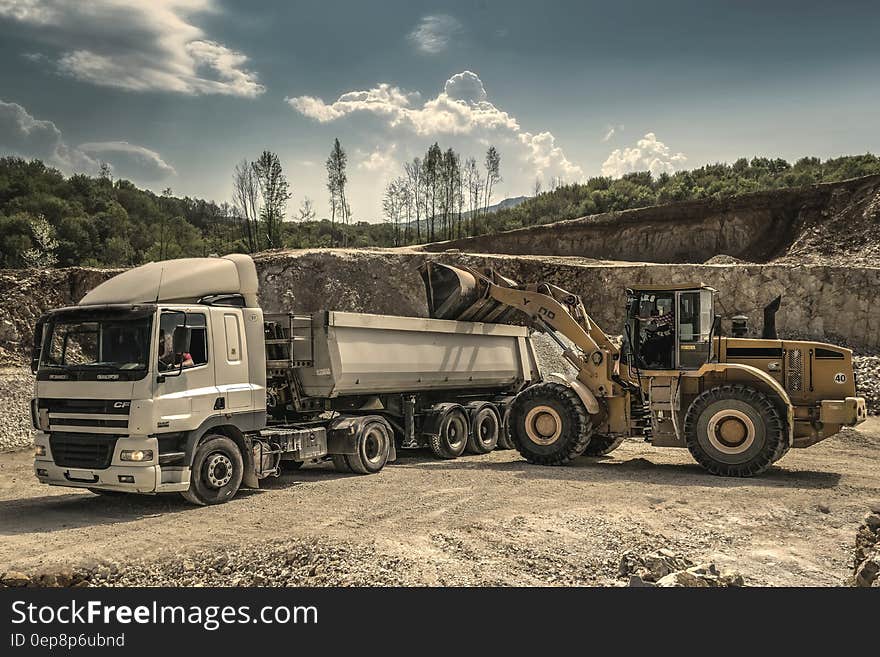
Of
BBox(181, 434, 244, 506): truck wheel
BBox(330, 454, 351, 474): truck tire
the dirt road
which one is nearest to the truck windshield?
BBox(181, 434, 244, 506): truck wheel

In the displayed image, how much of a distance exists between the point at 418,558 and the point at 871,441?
13.6m

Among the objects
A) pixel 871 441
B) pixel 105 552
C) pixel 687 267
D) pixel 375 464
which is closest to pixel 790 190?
pixel 687 267

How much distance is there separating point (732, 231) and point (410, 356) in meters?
30.1

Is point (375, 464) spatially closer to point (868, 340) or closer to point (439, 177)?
point (868, 340)

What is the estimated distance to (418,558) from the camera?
7484 mm

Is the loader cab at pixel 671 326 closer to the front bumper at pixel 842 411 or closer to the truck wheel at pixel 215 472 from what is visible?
the front bumper at pixel 842 411

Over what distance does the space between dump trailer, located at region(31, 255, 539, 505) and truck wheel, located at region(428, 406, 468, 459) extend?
95 cm

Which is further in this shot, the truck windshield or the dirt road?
the truck windshield

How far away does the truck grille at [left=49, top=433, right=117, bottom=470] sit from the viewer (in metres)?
9.34

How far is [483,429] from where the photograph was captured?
16.0 metres

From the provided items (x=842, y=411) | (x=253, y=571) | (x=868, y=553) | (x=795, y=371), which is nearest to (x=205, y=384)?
(x=253, y=571)

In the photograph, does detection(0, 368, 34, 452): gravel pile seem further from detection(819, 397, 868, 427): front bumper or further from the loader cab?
detection(819, 397, 868, 427): front bumper

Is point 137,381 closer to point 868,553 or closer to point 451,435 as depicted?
point 451,435

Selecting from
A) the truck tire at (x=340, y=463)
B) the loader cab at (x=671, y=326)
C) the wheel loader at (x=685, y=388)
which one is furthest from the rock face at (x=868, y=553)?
the truck tire at (x=340, y=463)
